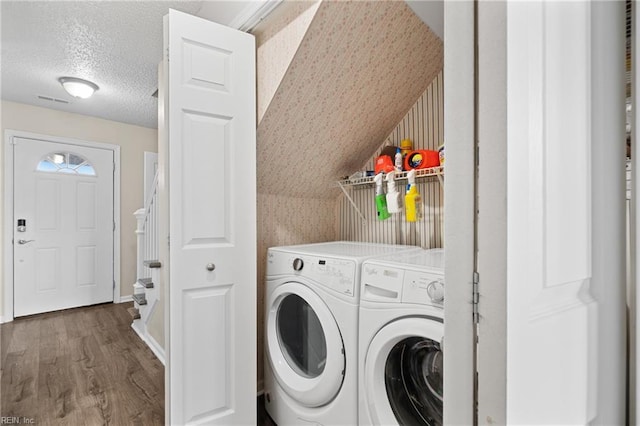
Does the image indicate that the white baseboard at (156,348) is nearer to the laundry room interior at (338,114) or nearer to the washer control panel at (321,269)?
the laundry room interior at (338,114)

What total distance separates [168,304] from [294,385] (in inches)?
28.4

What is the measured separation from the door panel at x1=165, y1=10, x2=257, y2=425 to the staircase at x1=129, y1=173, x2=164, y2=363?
1.12 meters

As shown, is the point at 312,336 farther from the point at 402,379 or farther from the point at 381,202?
the point at 381,202

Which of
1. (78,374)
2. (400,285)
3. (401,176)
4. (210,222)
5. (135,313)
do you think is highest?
(401,176)

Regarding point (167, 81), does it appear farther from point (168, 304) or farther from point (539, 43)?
point (539, 43)

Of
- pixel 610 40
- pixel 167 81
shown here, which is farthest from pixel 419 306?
pixel 167 81

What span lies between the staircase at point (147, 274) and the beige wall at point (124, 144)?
2.85 ft

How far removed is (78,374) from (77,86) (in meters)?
2.33

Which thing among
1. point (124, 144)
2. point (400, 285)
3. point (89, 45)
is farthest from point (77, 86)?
point (400, 285)

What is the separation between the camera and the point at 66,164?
3715mm

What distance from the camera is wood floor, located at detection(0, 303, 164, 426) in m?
1.82

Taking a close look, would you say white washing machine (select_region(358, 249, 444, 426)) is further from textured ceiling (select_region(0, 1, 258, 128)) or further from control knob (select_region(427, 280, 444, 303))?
textured ceiling (select_region(0, 1, 258, 128))

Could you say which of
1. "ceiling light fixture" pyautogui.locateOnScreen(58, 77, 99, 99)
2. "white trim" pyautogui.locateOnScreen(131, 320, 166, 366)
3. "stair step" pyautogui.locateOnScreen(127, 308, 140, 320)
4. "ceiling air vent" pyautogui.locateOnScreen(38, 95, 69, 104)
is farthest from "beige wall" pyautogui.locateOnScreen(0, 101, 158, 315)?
"white trim" pyautogui.locateOnScreen(131, 320, 166, 366)

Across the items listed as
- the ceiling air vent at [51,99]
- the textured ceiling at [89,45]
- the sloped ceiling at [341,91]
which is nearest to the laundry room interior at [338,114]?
the sloped ceiling at [341,91]
